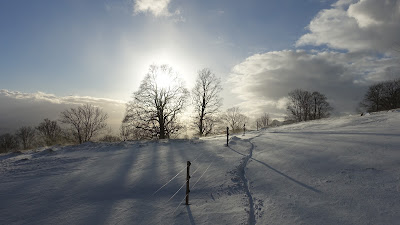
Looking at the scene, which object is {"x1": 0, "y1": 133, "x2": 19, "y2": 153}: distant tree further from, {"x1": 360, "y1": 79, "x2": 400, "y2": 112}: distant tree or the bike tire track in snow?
{"x1": 360, "y1": 79, "x2": 400, "y2": 112}: distant tree

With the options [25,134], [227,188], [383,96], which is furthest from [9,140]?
[383,96]

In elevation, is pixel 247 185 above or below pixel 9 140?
above

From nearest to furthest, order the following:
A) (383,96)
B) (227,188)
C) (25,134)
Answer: (227,188), (383,96), (25,134)

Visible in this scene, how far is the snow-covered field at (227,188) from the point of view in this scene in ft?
12.3

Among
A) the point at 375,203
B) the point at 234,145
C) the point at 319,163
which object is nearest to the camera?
the point at 375,203

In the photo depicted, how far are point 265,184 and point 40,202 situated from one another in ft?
19.7

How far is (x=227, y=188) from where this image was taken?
17.6 ft

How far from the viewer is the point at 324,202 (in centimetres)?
384

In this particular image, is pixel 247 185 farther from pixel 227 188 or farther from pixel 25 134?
pixel 25 134

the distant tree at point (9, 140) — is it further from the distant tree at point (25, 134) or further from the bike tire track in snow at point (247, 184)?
the bike tire track in snow at point (247, 184)

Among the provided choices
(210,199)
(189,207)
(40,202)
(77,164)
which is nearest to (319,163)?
(210,199)

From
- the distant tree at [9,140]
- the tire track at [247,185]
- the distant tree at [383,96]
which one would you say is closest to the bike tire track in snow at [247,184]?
the tire track at [247,185]

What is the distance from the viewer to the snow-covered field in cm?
375

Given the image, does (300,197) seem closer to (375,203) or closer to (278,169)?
(375,203)
